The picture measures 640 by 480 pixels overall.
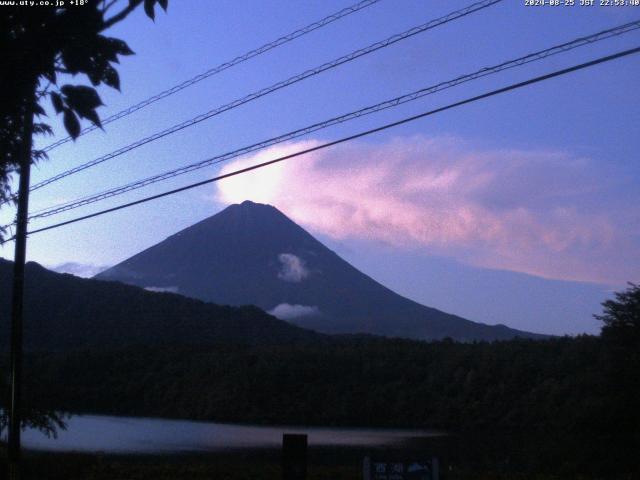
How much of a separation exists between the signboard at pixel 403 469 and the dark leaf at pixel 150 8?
685cm

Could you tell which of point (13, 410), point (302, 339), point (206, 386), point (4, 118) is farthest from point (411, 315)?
point (4, 118)

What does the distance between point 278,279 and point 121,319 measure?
3029 inches

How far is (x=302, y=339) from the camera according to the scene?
95688mm

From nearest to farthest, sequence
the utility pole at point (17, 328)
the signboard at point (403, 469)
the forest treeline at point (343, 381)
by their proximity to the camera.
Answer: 1. the signboard at point (403, 469)
2. the utility pole at point (17, 328)
3. the forest treeline at point (343, 381)

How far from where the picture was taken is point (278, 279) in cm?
15900

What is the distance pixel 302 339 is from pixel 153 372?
1122 inches

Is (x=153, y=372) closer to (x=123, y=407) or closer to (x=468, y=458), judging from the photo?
(x=123, y=407)

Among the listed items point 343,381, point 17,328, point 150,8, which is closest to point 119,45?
point 150,8

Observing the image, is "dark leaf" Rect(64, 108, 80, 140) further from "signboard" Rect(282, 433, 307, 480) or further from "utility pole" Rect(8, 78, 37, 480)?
"utility pole" Rect(8, 78, 37, 480)

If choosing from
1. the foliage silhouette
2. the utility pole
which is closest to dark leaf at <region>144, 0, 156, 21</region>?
the foliage silhouette

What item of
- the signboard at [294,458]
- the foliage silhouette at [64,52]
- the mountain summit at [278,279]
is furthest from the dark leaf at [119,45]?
the mountain summit at [278,279]

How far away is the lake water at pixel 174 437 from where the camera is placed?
128ft

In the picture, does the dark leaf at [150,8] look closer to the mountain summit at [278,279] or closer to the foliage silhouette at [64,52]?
the foliage silhouette at [64,52]

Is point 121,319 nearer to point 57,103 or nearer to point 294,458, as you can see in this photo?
point 294,458
